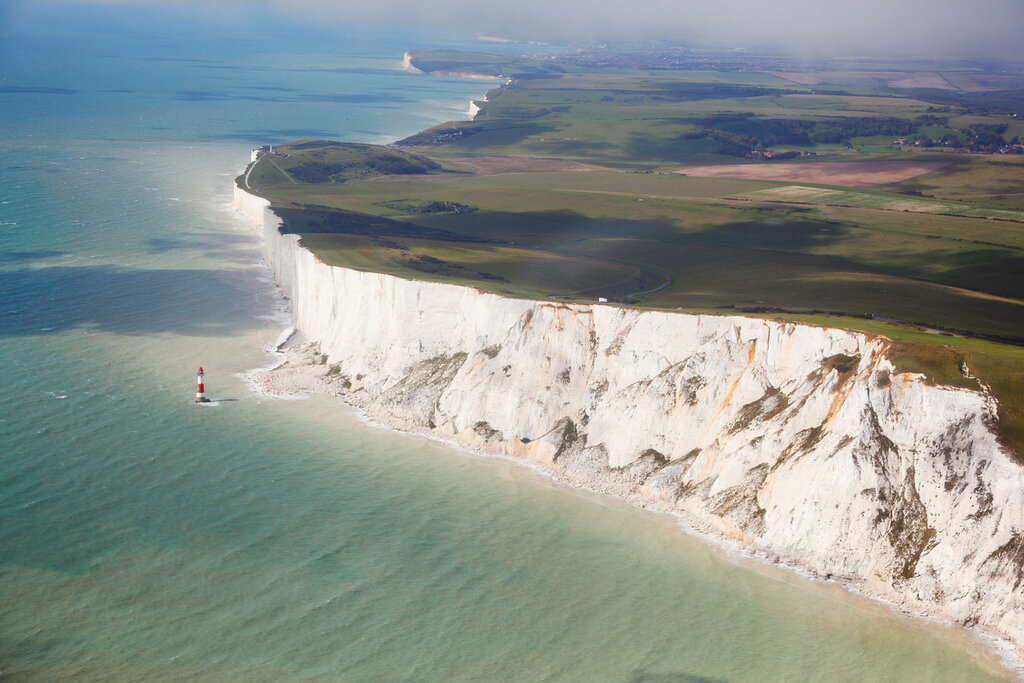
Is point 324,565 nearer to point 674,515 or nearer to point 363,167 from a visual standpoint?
point 674,515

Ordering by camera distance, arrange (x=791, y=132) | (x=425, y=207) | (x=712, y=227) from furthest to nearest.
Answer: (x=791, y=132), (x=425, y=207), (x=712, y=227)

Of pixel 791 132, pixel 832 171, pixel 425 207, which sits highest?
pixel 791 132

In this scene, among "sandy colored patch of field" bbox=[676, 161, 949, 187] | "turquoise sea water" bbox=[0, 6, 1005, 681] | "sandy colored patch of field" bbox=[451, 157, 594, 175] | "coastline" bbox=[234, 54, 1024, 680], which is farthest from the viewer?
"sandy colored patch of field" bbox=[451, 157, 594, 175]

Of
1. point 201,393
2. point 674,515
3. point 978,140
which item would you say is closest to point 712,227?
point 201,393

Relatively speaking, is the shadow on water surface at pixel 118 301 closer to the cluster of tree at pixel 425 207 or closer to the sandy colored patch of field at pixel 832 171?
the cluster of tree at pixel 425 207

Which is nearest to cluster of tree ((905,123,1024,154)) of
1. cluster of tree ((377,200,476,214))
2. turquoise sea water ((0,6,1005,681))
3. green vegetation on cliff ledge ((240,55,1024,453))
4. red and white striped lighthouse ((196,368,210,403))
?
green vegetation on cliff ledge ((240,55,1024,453))

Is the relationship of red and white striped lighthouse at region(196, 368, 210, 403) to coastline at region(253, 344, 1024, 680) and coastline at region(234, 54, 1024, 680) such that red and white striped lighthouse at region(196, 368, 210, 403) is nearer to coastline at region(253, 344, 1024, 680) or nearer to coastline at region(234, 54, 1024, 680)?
coastline at region(253, 344, 1024, 680)

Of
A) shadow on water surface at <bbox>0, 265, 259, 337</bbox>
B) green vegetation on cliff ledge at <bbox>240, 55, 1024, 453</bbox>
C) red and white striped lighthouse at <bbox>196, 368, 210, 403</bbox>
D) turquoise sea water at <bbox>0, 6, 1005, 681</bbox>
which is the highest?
green vegetation on cliff ledge at <bbox>240, 55, 1024, 453</bbox>
